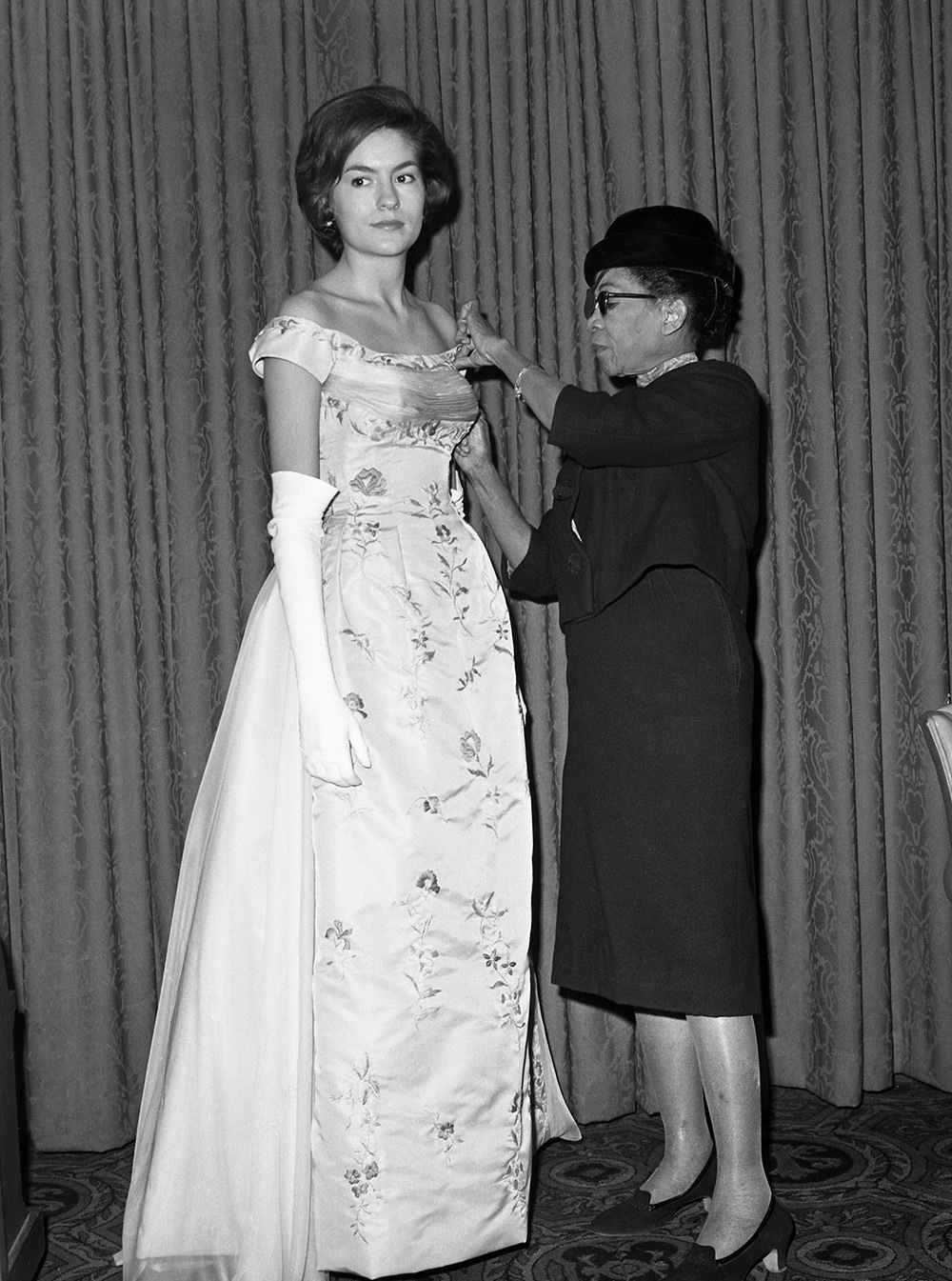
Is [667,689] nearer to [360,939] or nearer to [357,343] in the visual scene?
[360,939]

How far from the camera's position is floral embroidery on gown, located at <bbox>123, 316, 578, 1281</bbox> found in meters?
1.81

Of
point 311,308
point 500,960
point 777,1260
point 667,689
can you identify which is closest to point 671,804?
point 667,689

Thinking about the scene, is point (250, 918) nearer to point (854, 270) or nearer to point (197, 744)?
point (197, 744)

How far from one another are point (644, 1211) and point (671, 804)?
0.68 metres

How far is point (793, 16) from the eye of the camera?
8.38ft

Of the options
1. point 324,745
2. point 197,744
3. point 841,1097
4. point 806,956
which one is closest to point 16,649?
point 197,744

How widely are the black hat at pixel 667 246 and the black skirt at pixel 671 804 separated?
1.61 feet

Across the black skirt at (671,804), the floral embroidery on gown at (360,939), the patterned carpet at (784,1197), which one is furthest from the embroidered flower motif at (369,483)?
the patterned carpet at (784,1197)

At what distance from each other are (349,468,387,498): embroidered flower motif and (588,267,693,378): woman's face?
461 mm

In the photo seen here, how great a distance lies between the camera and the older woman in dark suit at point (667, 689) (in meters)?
1.93

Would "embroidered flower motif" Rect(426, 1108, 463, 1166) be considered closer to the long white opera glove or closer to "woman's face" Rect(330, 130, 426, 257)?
the long white opera glove

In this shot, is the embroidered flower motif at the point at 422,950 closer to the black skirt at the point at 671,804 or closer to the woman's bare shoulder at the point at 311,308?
the black skirt at the point at 671,804

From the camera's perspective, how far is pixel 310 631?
1.81 m

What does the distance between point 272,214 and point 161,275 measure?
0.80 ft
